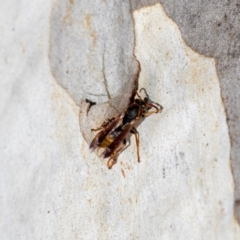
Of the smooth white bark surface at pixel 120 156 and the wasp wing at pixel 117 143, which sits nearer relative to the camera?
the smooth white bark surface at pixel 120 156

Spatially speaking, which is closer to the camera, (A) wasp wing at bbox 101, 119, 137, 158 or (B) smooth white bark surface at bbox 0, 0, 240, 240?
(B) smooth white bark surface at bbox 0, 0, 240, 240

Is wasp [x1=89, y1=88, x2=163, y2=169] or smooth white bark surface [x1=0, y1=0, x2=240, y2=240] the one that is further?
wasp [x1=89, y1=88, x2=163, y2=169]

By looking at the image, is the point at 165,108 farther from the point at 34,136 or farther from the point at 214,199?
the point at 34,136

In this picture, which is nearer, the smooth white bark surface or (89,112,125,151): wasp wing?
the smooth white bark surface

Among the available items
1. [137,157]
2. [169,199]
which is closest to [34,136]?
[137,157]

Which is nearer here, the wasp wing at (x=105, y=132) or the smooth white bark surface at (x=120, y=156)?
the smooth white bark surface at (x=120, y=156)
